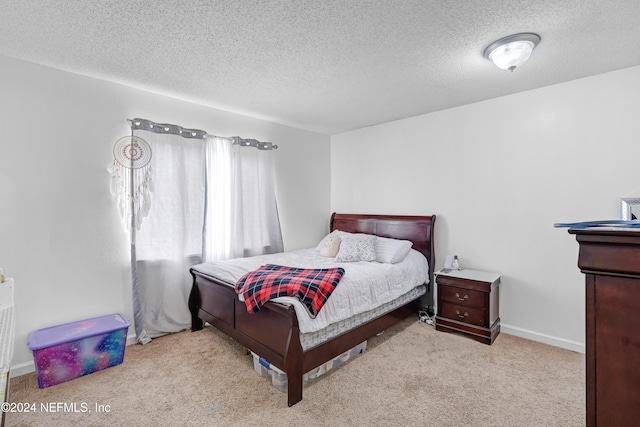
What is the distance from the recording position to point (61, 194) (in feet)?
8.46

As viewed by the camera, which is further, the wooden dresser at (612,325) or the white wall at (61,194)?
the white wall at (61,194)

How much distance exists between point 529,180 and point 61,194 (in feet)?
14.3

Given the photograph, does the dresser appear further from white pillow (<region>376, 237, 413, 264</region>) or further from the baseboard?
the baseboard

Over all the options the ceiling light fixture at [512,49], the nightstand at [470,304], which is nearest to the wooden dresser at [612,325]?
the ceiling light fixture at [512,49]

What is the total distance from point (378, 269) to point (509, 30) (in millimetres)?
2156

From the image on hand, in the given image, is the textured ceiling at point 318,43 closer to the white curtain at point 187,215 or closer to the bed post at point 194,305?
the white curtain at point 187,215

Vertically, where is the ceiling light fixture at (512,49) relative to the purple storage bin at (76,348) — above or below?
above

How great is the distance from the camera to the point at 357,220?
4438mm

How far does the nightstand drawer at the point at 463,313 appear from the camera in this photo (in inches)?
118

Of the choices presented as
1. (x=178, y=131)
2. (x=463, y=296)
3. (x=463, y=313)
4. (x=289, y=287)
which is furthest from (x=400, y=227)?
(x=178, y=131)

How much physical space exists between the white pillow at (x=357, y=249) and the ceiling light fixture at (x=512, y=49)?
6.96 feet

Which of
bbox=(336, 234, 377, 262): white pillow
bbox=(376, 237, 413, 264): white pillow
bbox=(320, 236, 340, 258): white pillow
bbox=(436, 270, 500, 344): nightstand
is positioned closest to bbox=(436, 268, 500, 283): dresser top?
bbox=(436, 270, 500, 344): nightstand

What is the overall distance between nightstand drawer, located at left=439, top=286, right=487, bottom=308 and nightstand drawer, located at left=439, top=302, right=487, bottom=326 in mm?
50

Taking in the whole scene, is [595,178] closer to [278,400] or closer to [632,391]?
[632,391]
